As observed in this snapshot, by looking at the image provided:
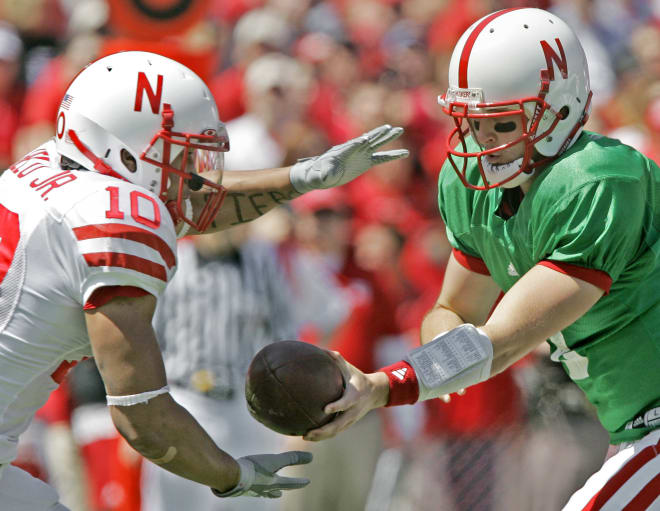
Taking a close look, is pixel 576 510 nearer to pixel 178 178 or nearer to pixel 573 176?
pixel 573 176

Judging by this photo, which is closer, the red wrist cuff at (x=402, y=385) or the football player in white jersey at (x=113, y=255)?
the football player in white jersey at (x=113, y=255)

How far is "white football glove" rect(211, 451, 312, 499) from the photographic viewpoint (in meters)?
3.08

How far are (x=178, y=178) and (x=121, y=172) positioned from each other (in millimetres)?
186

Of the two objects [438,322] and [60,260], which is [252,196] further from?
[60,260]

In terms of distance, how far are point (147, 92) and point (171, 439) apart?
927mm

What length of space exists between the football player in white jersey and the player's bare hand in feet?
0.97

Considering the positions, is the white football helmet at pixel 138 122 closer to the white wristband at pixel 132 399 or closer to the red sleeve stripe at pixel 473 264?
the white wristband at pixel 132 399

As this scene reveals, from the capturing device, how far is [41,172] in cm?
305

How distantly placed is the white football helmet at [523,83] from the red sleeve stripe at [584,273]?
0.31 meters

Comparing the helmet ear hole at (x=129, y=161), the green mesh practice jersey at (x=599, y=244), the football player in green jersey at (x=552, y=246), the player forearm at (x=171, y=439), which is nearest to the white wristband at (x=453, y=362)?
the football player in green jersey at (x=552, y=246)

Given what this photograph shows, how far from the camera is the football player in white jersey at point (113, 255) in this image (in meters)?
2.82

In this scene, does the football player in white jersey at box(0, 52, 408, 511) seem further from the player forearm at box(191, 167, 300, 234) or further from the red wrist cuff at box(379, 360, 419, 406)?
the player forearm at box(191, 167, 300, 234)

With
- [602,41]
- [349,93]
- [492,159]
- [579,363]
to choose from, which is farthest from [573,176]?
[602,41]

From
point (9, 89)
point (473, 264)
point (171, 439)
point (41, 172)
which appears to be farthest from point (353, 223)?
point (171, 439)
